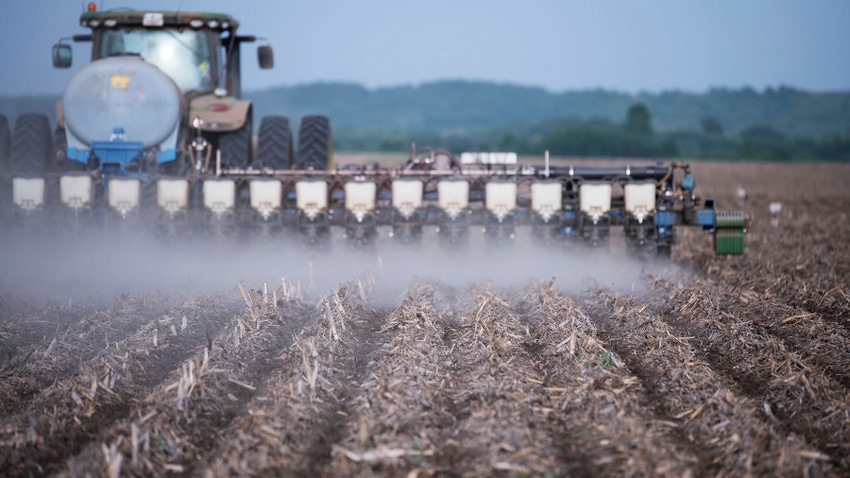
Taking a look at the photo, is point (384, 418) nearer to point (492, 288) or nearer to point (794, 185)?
point (492, 288)

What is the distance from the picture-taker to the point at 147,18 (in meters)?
11.9

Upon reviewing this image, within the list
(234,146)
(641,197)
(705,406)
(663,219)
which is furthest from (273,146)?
(705,406)

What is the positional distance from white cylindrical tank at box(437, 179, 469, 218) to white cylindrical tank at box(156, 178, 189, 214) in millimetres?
3004

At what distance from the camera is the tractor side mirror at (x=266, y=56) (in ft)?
41.3

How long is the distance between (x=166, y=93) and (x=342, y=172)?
2414mm

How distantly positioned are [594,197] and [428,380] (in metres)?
5.41

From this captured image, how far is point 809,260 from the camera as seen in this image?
11969 mm

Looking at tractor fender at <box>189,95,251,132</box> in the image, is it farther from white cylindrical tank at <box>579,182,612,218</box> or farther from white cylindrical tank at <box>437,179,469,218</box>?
white cylindrical tank at <box>579,182,612,218</box>

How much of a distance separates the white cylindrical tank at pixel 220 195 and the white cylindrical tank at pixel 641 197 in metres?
4.62

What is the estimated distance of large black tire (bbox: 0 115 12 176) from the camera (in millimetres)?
12023

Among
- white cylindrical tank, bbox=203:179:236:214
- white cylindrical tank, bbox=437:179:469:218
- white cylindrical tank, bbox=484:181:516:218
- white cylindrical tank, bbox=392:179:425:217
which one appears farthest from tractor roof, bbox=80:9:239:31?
white cylindrical tank, bbox=484:181:516:218

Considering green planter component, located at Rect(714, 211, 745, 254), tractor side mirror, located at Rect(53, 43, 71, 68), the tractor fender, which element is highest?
tractor side mirror, located at Rect(53, 43, 71, 68)

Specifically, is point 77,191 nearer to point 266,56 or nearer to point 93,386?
point 266,56

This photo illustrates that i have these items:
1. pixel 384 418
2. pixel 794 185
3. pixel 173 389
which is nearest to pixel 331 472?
pixel 384 418
